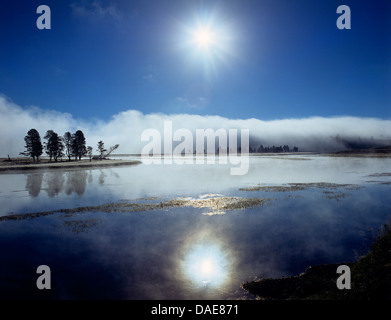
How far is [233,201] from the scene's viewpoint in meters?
28.5

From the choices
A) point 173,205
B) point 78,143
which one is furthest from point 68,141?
point 173,205

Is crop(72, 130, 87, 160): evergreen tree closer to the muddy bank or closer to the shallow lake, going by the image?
the shallow lake

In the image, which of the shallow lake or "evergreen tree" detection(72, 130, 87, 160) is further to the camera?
"evergreen tree" detection(72, 130, 87, 160)

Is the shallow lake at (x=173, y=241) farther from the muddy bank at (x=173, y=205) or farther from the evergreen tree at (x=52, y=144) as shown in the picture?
the evergreen tree at (x=52, y=144)

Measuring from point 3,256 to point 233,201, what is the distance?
793 inches

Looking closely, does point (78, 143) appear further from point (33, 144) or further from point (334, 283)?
point (334, 283)

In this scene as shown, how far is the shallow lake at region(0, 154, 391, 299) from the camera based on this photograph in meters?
11.6

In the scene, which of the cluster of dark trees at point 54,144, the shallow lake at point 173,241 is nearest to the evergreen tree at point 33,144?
the cluster of dark trees at point 54,144

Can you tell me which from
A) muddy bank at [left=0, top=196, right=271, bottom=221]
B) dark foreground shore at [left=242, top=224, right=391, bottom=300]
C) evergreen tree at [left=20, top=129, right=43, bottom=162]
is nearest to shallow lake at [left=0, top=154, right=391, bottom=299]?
muddy bank at [left=0, top=196, right=271, bottom=221]

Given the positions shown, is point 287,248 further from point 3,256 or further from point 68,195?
point 68,195

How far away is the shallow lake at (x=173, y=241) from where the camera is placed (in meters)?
Result: 11.6

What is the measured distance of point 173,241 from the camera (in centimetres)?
1647

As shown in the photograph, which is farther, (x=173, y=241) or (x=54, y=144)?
(x=54, y=144)
